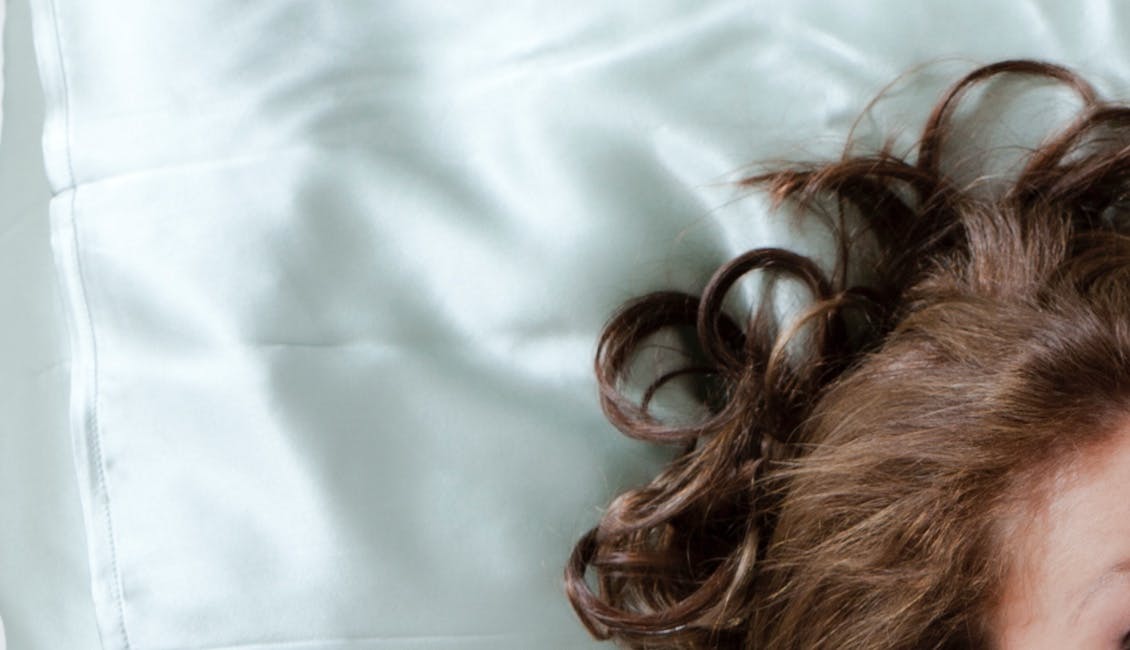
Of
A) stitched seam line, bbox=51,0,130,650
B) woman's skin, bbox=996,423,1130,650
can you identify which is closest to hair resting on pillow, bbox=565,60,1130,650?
woman's skin, bbox=996,423,1130,650

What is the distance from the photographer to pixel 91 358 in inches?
34.7

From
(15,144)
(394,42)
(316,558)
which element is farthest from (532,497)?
(15,144)

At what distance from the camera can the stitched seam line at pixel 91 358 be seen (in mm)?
850

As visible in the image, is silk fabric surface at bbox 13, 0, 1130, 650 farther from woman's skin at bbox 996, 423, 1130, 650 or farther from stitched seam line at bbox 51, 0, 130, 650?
woman's skin at bbox 996, 423, 1130, 650

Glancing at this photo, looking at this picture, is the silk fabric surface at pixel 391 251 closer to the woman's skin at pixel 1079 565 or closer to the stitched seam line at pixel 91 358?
the stitched seam line at pixel 91 358

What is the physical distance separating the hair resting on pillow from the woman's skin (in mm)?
21

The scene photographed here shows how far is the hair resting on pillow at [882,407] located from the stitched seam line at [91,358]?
Result: 0.91ft

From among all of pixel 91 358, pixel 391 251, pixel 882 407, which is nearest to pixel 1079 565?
pixel 882 407

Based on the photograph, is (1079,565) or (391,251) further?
(391,251)

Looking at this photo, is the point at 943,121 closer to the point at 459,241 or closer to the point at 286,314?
the point at 459,241

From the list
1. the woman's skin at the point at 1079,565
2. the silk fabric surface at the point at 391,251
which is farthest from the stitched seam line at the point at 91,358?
the woman's skin at the point at 1079,565

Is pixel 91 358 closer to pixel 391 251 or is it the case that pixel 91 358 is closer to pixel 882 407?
pixel 391 251

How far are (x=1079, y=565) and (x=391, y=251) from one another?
1.51 feet

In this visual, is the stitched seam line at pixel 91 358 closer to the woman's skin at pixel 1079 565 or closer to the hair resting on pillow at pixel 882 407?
the hair resting on pillow at pixel 882 407
